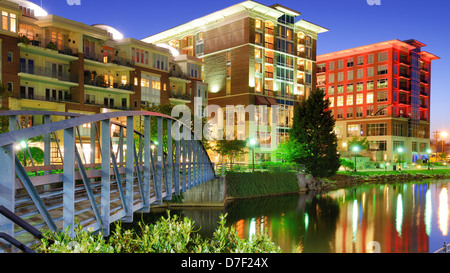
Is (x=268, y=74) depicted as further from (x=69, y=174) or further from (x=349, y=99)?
(x=69, y=174)

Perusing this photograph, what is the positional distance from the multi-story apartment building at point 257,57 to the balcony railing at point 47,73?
22.1m

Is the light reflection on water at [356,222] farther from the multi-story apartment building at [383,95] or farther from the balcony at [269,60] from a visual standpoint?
the multi-story apartment building at [383,95]

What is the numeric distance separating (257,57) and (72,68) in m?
27.5

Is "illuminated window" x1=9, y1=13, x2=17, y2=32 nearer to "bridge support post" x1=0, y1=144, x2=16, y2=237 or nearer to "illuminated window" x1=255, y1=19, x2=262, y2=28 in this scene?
"illuminated window" x1=255, y1=19, x2=262, y2=28

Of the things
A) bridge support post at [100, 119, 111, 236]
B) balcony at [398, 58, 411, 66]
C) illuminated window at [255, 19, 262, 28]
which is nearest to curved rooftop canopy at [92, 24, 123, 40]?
illuminated window at [255, 19, 262, 28]

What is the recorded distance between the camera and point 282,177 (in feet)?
Answer: 136

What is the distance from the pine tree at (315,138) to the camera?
157 ft

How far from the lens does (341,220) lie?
29453 millimetres

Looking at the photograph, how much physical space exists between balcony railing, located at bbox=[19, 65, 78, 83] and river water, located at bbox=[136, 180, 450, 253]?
20.0m

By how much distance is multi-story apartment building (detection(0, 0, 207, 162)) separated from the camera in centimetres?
3675
